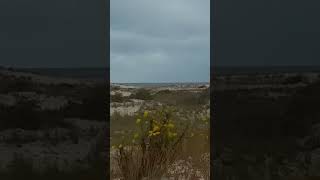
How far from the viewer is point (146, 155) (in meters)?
2.84

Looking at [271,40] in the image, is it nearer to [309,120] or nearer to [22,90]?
[309,120]

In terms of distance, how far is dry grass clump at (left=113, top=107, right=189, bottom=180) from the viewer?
2.84 meters

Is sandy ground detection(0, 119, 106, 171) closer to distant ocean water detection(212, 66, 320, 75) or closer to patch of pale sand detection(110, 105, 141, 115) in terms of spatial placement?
distant ocean water detection(212, 66, 320, 75)

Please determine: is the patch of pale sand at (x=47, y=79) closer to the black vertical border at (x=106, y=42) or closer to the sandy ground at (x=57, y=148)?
the black vertical border at (x=106, y=42)

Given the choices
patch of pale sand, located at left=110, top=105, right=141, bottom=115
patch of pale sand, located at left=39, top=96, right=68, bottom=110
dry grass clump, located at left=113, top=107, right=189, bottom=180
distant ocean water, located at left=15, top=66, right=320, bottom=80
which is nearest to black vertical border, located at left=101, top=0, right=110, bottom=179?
distant ocean water, located at left=15, top=66, right=320, bottom=80

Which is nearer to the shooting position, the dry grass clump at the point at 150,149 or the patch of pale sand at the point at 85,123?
the patch of pale sand at the point at 85,123

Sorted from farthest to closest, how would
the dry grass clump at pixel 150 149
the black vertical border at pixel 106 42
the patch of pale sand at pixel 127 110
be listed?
the patch of pale sand at pixel 127 110
the dry grass clump at pixel 150 149
the black vertical border at pixel 106 42

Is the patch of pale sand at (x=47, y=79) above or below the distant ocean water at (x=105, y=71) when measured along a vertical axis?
below

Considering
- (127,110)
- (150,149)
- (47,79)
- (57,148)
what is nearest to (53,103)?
(47,79)

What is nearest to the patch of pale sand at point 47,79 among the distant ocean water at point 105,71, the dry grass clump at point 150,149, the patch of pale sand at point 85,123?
the distant ocean water at point 105,71

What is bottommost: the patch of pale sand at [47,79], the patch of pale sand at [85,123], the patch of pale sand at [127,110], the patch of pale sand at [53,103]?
the patch of pale sand at [127,110]

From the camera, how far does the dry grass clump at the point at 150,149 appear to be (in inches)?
112

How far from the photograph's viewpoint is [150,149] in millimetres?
2871

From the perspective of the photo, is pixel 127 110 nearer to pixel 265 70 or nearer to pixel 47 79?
pixel 47 79
